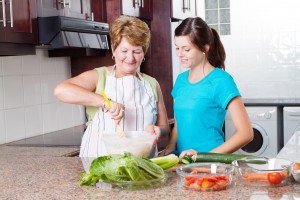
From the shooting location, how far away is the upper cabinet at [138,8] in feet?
10.4

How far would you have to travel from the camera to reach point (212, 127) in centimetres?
197

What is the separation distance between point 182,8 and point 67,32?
1960 mm

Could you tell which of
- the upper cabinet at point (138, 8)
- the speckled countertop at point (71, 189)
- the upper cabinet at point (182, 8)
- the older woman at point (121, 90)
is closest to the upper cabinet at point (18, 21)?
the older woman at point (121, 90)

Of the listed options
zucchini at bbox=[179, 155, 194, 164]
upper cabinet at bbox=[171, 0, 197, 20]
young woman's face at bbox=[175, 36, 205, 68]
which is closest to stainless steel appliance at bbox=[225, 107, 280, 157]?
upper cabinet at bbox=[171, 0, 197, 20]

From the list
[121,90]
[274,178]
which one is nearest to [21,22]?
[121,90]

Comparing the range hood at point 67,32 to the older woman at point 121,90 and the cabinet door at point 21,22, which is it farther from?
the older woman at point 121,90

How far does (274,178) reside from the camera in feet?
4.07

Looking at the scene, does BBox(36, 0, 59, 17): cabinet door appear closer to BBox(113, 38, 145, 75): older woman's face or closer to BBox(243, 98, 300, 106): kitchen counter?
BBox(113, 38, 145, 75): older woman's face

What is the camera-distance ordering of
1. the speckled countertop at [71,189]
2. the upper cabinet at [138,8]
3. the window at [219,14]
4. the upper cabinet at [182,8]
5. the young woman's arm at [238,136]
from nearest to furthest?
1. the speckled countertop at [71,189]
2. the young woman's arm at [238,136]
3. the upper cabinet at [138,8]
4. the upper cabinet at [182,8]
5. the window at [219,14]

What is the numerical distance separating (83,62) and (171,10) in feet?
3.47

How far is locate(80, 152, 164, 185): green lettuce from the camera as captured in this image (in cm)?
127

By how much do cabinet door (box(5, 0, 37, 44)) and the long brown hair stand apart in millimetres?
772

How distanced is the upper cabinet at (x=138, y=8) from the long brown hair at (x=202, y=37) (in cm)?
117

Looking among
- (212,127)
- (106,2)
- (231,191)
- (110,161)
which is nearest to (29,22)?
(106,2)
